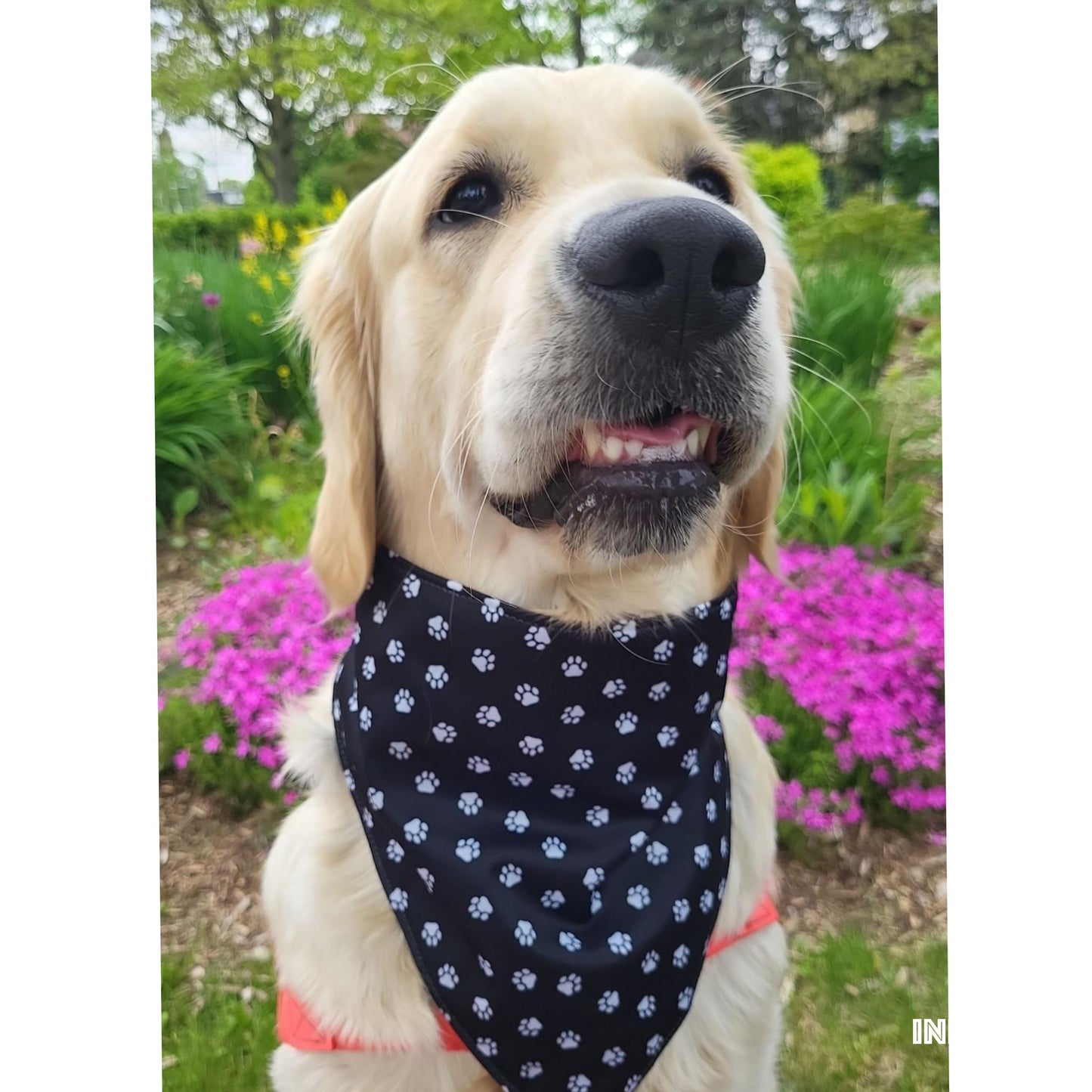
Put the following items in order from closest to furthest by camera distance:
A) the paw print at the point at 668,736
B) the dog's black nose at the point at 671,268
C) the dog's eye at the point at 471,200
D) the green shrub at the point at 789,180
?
1. the dog's black nose at the point at 671,268
2. the dog's eye at the point at 471,200
3. the paw print at the point at 668,736
4. the green shrub at the point at 789,180

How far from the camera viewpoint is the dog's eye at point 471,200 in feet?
3.83

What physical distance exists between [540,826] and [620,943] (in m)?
0.19

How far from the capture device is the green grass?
1.53 m

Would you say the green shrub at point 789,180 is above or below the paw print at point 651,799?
above

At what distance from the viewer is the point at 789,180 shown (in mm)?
1562

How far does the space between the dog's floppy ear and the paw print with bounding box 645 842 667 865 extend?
567mm

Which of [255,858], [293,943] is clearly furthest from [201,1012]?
[293,943]

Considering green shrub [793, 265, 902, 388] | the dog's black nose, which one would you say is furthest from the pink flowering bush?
the dog's black nose

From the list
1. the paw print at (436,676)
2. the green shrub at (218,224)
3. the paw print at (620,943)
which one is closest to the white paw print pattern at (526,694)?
the paw print at (436,676)

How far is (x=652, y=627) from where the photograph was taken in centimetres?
126

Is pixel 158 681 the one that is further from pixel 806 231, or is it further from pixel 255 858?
pixel 806 231

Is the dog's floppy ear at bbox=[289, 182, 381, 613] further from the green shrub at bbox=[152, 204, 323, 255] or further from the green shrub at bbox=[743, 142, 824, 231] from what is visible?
the green shrub at bbox=[743, 142, 824, 231]

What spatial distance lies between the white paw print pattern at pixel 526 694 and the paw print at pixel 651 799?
0.22 m

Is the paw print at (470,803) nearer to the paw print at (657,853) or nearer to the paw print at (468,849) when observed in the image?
the paw print at (468,849)
